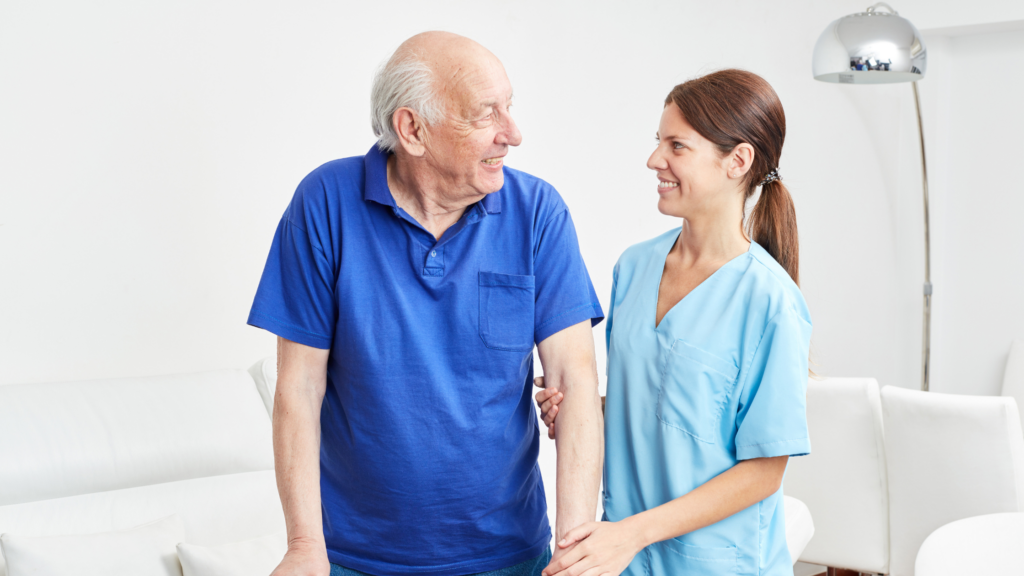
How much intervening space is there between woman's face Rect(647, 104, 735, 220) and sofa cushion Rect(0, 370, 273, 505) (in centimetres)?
121

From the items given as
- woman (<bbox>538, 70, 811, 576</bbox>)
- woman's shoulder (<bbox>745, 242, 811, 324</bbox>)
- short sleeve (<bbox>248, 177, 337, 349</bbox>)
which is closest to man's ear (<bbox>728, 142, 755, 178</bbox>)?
woman (<bbox>538, 70, 811, 576</bbox>)

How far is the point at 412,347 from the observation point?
3.49ft

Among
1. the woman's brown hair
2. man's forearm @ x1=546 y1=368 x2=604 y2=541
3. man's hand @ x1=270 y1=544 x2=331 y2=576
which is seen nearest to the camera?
man's hand @ x1=270 y1=544 x2=331 y2=576

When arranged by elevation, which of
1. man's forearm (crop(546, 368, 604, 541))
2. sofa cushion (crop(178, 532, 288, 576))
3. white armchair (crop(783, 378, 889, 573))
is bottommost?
white armchair (crop(783, 378, 889, 573))

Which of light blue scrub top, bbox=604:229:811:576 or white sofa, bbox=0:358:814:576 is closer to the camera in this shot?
light blue scrub top, bbox=604:229:811:576

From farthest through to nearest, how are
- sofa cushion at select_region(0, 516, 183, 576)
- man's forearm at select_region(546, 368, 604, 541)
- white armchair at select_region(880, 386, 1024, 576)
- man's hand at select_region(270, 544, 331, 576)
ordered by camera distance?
white armchair at select_region(880, 386, 1024, 576), sofa cushion at select_region(0, 516, 183, 576), man's forearm at select_region(546, 368, 604, 541), man's hand at select_region(270, 544, 331, 576)

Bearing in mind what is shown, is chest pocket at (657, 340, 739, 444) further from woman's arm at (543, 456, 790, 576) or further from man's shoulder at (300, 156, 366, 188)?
man's shoulder at (300, 156, 366, 188)

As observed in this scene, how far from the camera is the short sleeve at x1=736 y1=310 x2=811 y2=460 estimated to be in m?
1.14

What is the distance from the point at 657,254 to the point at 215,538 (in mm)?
1197

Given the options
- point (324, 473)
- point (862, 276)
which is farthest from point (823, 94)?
point (324, 473)

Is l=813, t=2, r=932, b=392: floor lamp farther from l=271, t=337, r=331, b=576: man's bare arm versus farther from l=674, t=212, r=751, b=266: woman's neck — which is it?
l=271, t=337, r=331, b=576: man's bare arm

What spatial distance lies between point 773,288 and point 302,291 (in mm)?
639

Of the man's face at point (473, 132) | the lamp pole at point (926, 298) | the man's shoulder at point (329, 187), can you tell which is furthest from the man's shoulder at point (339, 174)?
the lamp pole at point (926, 298)

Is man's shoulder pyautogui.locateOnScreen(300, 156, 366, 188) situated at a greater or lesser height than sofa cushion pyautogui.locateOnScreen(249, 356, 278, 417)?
greater
